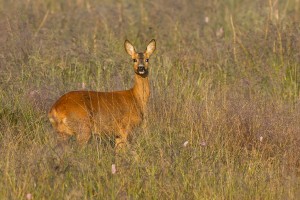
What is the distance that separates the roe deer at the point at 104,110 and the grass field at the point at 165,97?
131mm

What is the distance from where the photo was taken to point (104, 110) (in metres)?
7.43

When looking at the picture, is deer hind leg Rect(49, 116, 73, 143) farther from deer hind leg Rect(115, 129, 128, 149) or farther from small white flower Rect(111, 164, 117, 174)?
small white flower Rect(111, 164, 117, 174)

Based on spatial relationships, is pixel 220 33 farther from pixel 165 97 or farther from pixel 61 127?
pixel 61 127

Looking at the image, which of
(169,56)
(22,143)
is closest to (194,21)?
(169,56)

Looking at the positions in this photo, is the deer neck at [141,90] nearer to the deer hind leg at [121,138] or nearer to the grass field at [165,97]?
the grass field at [165,97]

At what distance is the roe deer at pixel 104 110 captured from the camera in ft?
23.0

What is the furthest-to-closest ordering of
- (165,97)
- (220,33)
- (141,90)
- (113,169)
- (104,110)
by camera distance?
(220,33) → (141,90) → (165,97) → (104,110) → (113,169)

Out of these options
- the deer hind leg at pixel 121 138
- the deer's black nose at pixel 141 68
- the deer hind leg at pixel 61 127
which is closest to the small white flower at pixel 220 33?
the deer's black nose at pixel 141 68

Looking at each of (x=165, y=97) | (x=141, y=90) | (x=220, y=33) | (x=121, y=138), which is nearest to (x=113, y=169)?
(x=121, y=138)

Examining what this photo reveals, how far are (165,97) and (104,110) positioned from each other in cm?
67

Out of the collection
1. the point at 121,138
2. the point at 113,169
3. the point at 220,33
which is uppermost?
the point at 113,169

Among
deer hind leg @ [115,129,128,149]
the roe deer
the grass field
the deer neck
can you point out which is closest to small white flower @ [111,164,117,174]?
the grass field

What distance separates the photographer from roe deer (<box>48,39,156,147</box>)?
23.0 feet

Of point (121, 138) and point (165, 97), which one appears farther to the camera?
point (165, 97)
